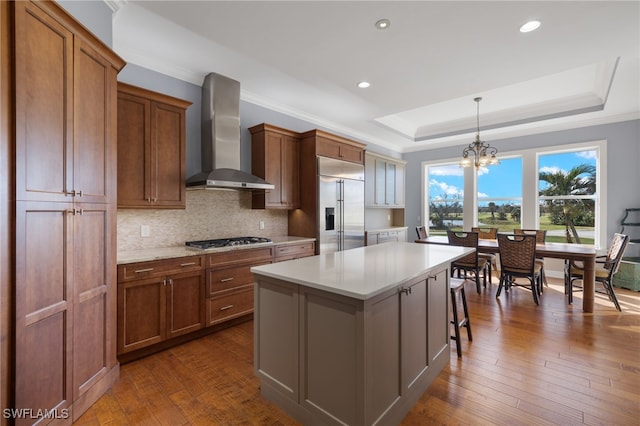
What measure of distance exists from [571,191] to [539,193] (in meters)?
0.48

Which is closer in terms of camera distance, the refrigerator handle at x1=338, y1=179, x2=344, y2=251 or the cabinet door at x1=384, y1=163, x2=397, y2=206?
the refrigerator handle at x1=338, y1=179, x2=344, y2=251

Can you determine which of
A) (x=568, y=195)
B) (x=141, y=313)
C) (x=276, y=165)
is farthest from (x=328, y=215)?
(x=568, y=195)

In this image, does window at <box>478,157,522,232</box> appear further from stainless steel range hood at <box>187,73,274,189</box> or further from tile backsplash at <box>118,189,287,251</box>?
stainless steel range hood at <box>187,73,274,189</box>

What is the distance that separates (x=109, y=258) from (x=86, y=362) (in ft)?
2.24

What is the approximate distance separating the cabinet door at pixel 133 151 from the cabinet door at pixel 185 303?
83 cm

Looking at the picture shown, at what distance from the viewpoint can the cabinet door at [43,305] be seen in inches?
57.6

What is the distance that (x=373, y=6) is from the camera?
2.10m

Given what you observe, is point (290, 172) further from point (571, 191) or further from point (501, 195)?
point (571, 191)

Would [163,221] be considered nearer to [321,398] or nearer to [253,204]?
[253,204]

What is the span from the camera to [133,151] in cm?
268

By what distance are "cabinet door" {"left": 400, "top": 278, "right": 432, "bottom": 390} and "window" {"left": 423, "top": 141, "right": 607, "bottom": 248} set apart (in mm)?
5012

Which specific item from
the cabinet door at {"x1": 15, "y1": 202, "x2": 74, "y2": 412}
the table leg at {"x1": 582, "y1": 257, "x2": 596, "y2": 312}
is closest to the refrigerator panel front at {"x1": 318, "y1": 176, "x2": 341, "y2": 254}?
the cabinet door at {"x1": 15, "y1": 202, "x2": 74, "y2": 412}

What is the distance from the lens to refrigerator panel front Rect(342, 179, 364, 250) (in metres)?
4.44

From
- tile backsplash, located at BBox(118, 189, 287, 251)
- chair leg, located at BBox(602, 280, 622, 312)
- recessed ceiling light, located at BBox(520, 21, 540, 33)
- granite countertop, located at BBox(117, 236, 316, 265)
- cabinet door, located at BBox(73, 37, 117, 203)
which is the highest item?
recessed ceiling light, located at BBox(520, 21, 540, 33)
